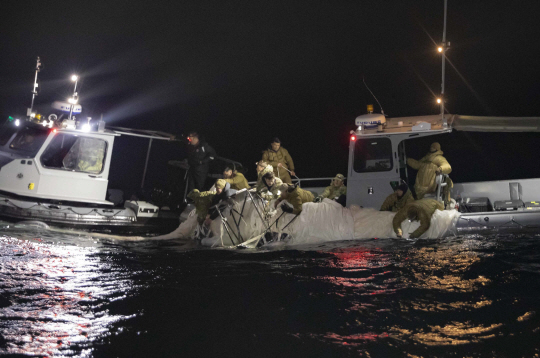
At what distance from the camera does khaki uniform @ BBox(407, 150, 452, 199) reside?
7.95 m

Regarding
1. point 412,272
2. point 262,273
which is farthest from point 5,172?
point 412,272

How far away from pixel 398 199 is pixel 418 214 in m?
0.76

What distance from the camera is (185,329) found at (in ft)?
10.6

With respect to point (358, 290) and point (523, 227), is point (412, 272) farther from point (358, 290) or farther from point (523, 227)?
point (523, 227)

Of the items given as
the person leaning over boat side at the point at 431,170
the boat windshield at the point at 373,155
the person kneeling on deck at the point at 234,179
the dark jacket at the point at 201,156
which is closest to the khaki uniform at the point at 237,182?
the person kneeling on deck at the point at 234,179

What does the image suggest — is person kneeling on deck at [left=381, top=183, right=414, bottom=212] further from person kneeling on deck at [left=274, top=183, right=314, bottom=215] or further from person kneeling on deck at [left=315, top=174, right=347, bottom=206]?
person kneeling on deck at [left=274, top=183, right=314, bottom=215]

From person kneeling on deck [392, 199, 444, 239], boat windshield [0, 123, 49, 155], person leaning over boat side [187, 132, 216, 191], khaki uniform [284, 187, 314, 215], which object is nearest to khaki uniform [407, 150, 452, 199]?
person kneeling on deck [392, 199, 444, 239]

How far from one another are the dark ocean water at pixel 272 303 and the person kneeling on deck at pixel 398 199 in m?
1.78

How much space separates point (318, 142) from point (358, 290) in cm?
3783

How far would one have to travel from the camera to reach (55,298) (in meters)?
3.88

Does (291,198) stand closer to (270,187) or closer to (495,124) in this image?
(270,187)

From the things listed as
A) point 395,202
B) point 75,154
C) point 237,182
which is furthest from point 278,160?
point 75,154

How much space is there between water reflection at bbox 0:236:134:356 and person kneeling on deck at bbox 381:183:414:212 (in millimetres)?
A: 4997

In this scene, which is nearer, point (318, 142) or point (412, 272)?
point (412, 272)
